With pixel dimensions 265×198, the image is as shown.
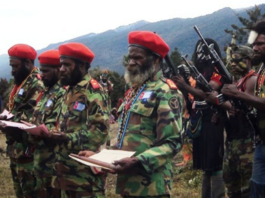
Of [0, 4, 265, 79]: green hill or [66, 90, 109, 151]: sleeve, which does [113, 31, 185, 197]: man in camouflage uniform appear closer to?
[66, 90, 109, 151]: sleeve

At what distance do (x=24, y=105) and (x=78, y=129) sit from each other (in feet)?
5.00

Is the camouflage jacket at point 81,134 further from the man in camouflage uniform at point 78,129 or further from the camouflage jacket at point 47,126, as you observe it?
the camouflage jacket at point 47,126

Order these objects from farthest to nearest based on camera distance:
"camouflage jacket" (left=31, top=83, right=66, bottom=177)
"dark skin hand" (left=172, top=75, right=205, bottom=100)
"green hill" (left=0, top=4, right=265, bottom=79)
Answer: "green hill" (left=0, top=4, right=265, bottom=79) < "dark skin hand" (left=172, top=75, right=205, bottom=100) < "camouflage jacket" (left=31, top=83, right=66, bottom=177)

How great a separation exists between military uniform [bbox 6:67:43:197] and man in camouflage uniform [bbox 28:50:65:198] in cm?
31

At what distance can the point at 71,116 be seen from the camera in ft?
12.7

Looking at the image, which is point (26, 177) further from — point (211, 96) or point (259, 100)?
point (259, 100)

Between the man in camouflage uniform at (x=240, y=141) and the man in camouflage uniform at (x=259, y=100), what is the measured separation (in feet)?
1.56

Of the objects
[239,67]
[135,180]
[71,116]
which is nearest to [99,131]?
[71,116]

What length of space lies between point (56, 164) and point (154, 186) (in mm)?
1251

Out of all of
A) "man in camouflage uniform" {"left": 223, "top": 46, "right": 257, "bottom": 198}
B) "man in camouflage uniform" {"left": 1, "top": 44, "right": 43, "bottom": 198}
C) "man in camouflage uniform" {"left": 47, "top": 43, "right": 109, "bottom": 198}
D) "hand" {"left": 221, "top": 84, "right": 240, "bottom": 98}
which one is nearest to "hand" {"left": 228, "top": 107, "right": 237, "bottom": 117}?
"man in camouflage uniform" {"left": 223, "top": 46, "right": 257, "bottom": 198}

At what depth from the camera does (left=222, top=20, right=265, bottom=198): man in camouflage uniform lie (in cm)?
355

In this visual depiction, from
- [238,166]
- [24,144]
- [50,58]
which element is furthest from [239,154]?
[24,144]

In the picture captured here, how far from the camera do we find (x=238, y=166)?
14.7ft

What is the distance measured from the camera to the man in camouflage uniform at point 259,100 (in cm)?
355
